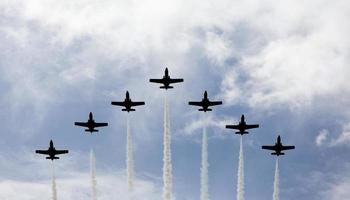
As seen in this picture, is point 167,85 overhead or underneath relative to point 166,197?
overhead

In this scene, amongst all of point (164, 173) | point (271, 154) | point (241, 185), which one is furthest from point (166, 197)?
point (271, 154)

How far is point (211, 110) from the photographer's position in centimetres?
19825

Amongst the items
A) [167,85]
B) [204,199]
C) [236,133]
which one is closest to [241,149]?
[236,133]

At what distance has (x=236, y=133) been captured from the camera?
200 m

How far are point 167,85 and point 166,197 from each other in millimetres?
38366

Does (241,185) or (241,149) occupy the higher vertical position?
(241,149)

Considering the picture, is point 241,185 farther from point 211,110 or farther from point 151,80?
point 151,80

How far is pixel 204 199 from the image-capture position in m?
194

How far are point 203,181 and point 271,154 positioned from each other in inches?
998

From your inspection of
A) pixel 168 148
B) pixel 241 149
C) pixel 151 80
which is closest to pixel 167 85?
pixel 151 80

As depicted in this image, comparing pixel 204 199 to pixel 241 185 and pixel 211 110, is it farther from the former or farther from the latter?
pixel 211 110

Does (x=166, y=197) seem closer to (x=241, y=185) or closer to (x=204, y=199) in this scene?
(x=204, y=199)

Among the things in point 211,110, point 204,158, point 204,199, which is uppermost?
point 211,110

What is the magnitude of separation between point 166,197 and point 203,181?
13823mm
